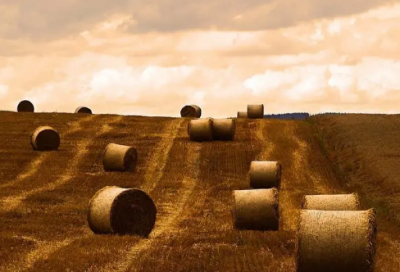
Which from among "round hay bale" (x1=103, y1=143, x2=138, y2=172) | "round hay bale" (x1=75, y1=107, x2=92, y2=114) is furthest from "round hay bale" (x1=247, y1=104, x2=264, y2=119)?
"round hay bale" (x1=103, y1=143, x2=138, y2=172)

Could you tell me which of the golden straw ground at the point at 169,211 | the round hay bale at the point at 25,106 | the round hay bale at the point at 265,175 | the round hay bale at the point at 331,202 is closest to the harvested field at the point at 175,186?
the golden straw ground at the point at 169,211

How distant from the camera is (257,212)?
22.2 metres

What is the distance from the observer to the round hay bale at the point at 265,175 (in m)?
32.1

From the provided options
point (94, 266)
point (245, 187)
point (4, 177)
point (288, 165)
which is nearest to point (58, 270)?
point (94, 266)

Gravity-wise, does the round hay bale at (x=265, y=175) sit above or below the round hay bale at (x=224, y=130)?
below

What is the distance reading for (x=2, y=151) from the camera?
41.6 metres

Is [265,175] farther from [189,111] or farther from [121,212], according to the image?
A: [189,111]

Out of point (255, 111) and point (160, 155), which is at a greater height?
point (255, 111)

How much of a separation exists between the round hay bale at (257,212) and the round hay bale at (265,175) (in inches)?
379

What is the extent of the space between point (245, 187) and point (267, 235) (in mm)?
12885

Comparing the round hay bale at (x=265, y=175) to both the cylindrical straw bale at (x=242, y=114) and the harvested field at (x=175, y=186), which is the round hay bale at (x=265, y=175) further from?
the cylindrical straw bale at (x=242, y=114)

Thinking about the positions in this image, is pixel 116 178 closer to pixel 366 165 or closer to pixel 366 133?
pixel 366 165

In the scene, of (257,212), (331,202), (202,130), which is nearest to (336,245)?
(331,202)

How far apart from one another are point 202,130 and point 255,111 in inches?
459
